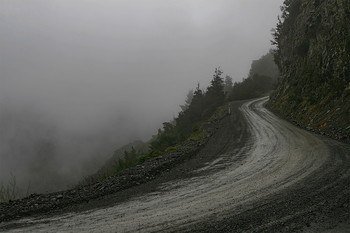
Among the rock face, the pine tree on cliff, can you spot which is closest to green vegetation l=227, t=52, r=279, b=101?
the pine tree on cliff

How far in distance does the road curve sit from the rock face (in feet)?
23.9

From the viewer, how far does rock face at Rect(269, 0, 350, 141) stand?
20766 mm

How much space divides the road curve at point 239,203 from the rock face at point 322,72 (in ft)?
23.9

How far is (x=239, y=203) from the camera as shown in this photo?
8.00 meters

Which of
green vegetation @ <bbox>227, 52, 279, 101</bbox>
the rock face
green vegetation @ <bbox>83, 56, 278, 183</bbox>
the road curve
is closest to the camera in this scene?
the road curve

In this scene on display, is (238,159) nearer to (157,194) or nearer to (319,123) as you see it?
(157,194)

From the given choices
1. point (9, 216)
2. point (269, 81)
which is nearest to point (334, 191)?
point (9, 216)

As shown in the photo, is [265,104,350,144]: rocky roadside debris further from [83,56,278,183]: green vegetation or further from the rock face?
[83,56,278,183]: green vegetation

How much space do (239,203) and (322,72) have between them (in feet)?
73.4

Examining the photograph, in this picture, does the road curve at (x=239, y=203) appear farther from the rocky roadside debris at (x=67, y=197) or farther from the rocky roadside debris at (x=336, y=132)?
the rocky roadside debris at (x=336, y=132)

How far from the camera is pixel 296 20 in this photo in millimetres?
42906

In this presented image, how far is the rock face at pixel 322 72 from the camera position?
20.8m

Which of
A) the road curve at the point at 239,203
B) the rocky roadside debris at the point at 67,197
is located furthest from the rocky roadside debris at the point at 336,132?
the rocky roadside debris at the point at 67,197

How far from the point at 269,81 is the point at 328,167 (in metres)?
69.0
